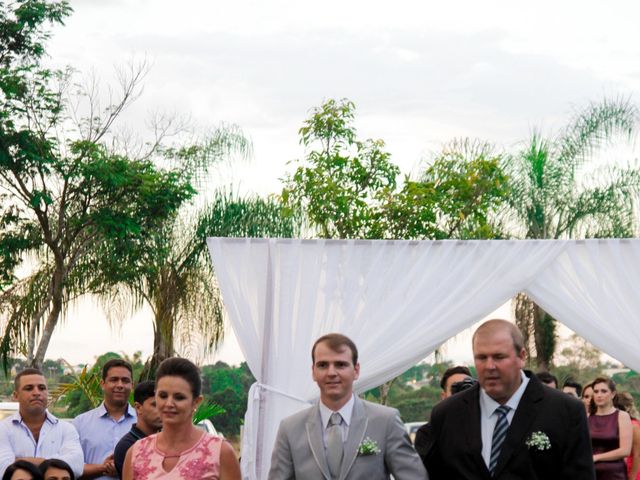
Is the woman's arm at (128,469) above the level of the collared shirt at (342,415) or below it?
below

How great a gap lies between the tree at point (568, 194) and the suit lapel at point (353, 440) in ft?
52.2

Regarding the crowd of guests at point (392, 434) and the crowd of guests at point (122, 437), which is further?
the crowd of guests at point (122, 437)

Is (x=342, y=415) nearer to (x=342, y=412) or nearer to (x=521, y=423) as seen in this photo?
(x=342, y=412)

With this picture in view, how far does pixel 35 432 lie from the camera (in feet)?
22.9

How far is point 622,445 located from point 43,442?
446 cm

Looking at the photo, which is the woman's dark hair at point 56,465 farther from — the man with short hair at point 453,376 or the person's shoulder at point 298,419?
the man with short hair at point 453,376

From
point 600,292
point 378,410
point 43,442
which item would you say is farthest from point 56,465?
point 600,292

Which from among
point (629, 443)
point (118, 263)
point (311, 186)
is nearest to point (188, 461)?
point (629, 443)

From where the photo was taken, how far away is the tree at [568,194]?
20484 mm

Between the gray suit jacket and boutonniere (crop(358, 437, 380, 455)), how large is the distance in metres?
0.02

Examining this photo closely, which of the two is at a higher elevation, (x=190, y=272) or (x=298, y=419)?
(x=190, y=272)

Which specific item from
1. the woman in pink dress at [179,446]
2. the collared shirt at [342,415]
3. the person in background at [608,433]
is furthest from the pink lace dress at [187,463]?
the person in background at [608,433]

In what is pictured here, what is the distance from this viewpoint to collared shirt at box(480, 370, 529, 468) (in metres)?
4.41

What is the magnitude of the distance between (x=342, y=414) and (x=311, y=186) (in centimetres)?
1419
